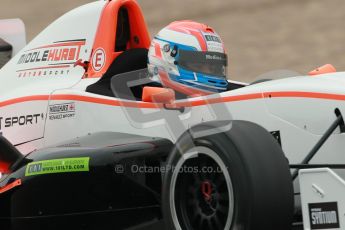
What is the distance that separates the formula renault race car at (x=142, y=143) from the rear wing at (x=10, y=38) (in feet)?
3.28

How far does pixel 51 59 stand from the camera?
18.0 ft

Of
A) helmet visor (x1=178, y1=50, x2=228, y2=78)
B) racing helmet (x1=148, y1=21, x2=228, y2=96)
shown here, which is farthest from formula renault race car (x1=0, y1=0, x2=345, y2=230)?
helmet visor (x1=178, y1=50, x2=228, y2=78)

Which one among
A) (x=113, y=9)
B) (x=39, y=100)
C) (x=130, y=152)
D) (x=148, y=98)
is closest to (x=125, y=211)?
(x=130, y=152)

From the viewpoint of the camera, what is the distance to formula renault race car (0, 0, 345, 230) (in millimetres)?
3238

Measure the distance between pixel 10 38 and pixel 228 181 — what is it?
3.98 m

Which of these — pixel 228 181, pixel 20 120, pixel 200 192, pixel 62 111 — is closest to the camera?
pixel 228 181

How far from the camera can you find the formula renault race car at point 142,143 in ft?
10.6

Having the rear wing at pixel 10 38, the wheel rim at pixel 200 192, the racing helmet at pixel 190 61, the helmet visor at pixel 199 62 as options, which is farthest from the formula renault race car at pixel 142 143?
the rear wing at pixel 10 38

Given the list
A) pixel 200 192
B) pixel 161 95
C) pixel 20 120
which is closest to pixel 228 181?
pixel 200 192

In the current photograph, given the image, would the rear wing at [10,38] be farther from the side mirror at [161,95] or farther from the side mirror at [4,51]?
the side mirror at [161,95]

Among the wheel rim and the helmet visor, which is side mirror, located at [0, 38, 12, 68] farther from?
the wheel rim

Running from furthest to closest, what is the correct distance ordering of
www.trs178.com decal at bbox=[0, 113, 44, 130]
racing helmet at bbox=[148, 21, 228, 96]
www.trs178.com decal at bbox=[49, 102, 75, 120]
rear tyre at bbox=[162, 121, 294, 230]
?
www.trs178.com decal at bbox=[0, 113, 44, 130] → www.trs178.com decal at bbox=[49, 102, 75, 120] → racing helmet at bbox=[148, 21, 228, 96] → rear tyre at bbox=[162, 121, 294, 230]

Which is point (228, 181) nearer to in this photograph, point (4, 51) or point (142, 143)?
point (142, 143)

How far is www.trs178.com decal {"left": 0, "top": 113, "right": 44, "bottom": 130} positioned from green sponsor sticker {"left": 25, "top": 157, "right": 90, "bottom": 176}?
31.1 inches
